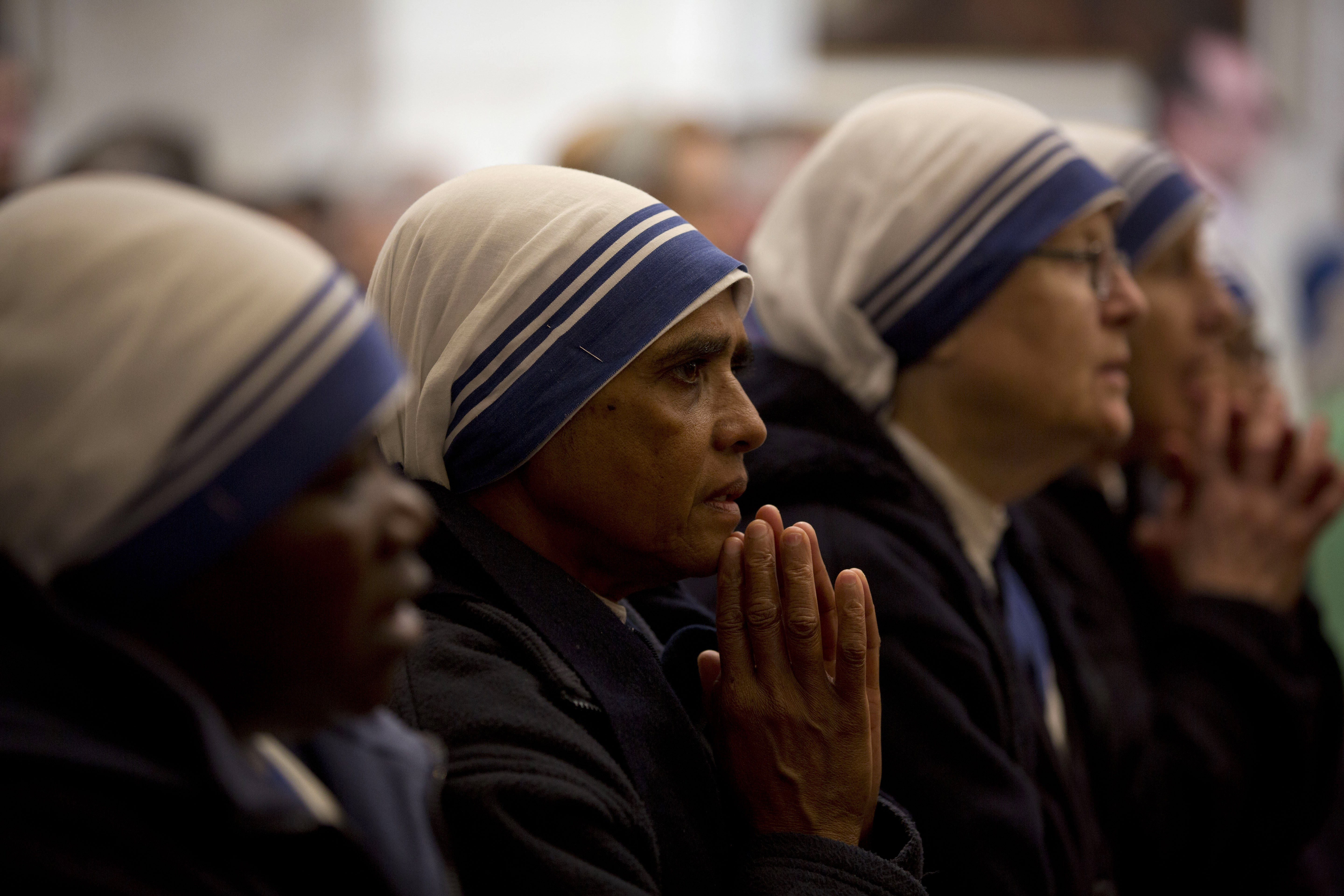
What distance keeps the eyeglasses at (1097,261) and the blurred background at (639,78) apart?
542cm

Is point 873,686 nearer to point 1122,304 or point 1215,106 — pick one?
point 1122,304

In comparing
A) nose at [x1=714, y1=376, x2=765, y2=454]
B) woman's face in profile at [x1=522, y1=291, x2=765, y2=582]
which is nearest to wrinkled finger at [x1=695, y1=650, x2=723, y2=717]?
woman's face in profile at [x1=522, y1=291, x2=765, y2=582]

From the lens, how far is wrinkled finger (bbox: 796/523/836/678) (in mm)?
1755

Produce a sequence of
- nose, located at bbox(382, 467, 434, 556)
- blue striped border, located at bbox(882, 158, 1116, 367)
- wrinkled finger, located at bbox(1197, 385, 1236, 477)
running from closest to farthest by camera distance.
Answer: nose, located at bbox(382, 467, 434, 556) < blue striped border, located at bbox(882, 158, 1116, 367) < wrinkled finger, located at bbox(1197, 385, 1236, 477)

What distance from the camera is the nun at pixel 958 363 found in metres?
2.33

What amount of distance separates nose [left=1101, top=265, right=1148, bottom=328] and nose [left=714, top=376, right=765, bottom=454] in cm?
104

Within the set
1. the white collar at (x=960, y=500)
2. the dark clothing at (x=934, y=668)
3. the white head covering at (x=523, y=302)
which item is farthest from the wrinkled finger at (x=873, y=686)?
the white collar at (x=960, y=500)

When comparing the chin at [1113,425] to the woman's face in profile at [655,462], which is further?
the chin at [1113,425]

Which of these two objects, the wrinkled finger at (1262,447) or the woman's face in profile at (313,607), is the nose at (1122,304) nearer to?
the wrinkled finger at (1262,447)

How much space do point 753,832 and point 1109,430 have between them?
1.21 m

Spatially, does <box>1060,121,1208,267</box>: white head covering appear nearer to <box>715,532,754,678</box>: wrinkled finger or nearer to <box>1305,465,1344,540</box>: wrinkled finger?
<box>1305,465,1344,540</box>: wrinkled finger

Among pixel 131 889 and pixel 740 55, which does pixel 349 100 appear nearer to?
pixel 740 55

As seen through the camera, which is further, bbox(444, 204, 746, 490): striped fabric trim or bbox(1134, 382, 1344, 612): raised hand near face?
bbox(1134, 382, 1344, 612): raised hand near face

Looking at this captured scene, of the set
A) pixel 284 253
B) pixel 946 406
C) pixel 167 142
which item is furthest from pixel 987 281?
pixel 167 142
